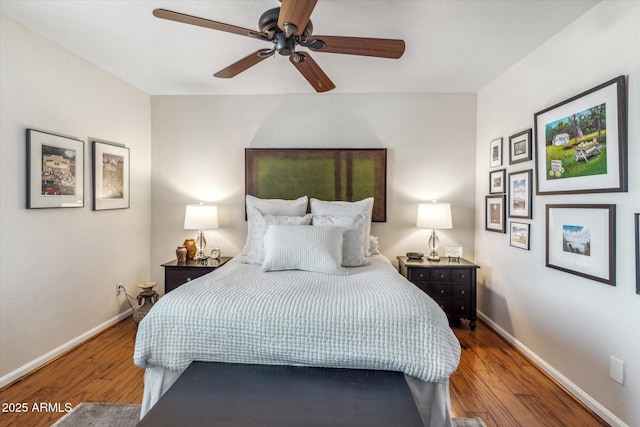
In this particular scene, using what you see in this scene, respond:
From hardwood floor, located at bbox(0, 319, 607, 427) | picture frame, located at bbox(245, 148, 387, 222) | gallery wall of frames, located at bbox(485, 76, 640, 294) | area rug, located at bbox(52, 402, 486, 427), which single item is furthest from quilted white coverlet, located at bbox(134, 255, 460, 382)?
picture frame, located at bbox(245, 148, 387, 222)

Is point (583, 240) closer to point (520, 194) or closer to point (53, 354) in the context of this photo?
point (520, 194)

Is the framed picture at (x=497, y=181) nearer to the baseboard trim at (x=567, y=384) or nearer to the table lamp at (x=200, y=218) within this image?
the baseboard trim at (x=567, y=384)

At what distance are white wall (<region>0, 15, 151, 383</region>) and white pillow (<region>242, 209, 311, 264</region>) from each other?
150 cm

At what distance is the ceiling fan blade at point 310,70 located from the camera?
1941mm

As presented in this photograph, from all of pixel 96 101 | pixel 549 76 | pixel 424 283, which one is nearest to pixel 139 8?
pixel 96 101

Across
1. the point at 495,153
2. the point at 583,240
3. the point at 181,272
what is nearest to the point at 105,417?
the point at 181,272

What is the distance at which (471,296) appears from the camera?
3055 mm

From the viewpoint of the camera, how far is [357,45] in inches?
72.6

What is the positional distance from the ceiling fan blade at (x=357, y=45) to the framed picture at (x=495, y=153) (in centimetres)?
172

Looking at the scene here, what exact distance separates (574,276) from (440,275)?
44.6 inches

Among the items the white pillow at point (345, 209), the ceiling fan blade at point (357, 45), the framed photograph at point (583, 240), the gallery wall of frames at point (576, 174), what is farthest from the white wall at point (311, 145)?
the ceiling fan blade at point (357, 45)

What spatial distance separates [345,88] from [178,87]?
1880mm

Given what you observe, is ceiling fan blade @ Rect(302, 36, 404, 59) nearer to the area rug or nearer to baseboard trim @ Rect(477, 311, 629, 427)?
the area rug

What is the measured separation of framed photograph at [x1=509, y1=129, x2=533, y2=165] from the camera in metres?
2.55
